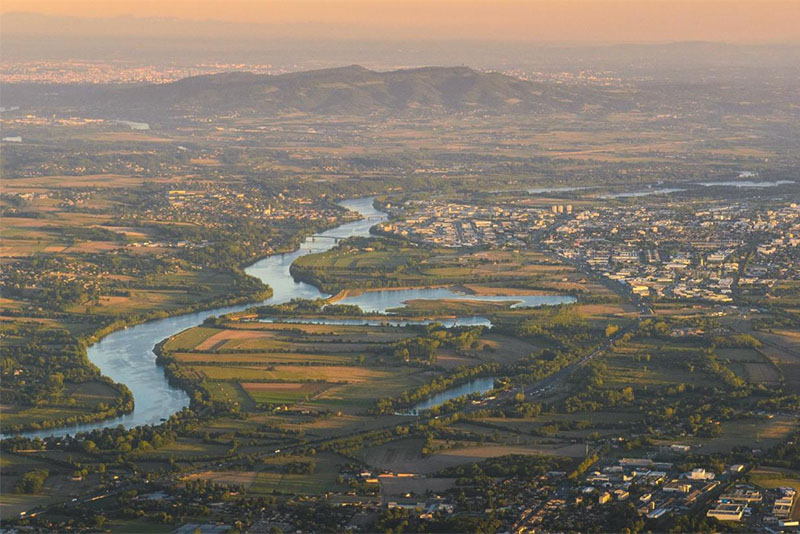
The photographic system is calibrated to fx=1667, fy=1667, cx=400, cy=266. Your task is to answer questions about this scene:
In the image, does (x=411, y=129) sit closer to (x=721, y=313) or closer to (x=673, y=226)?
(x=673, y=226)

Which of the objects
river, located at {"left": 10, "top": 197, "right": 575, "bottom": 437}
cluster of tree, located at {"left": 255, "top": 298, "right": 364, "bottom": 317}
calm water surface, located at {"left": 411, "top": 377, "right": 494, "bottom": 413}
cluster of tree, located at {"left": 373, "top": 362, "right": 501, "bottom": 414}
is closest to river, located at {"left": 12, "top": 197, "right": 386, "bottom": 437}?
river, located at {"left": 10, "top": 197, "right": 575, "bottom": 437}

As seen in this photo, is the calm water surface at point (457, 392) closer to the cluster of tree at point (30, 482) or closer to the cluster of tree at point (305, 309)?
the cluster of tree at point (305, 309)

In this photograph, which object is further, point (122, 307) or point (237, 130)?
point (237, 130)

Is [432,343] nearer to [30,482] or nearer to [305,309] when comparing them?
[305,309]

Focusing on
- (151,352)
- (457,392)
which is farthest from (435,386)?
(151,352)

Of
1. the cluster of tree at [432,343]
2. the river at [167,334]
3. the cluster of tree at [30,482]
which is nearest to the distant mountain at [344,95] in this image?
the river at [167,334]

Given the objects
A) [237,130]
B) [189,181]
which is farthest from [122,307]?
[237,130]

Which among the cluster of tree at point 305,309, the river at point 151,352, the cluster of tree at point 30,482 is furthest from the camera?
the cluster of tree at point 305,309

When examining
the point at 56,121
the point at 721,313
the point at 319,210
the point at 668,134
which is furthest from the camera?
the point at 56,121
